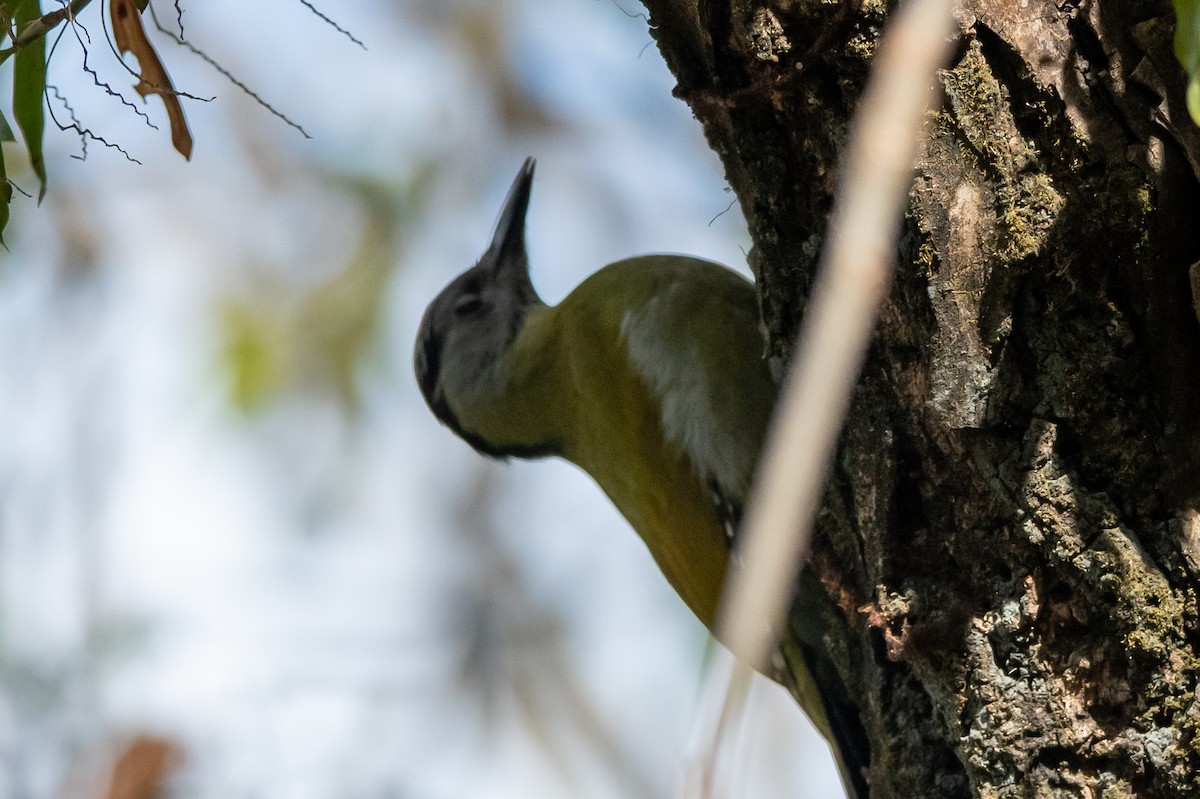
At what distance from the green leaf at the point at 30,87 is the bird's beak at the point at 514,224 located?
246 centimetres

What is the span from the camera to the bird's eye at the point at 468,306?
15.6 feet

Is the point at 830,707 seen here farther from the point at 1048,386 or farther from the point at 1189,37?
the point at 1189,37

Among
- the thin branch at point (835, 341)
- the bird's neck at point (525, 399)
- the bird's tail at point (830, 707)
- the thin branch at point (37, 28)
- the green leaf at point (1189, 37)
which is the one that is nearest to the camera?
the thin branch at point (835, 341)

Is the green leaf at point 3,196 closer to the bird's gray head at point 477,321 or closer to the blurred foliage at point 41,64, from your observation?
the blurred foliage at point 41,64

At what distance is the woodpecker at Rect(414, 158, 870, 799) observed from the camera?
3.37 meters

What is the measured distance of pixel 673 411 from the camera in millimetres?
3490

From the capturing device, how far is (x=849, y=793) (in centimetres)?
296

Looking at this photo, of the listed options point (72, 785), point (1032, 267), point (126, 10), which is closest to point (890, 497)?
point (1032, 267)

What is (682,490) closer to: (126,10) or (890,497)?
(890,497)

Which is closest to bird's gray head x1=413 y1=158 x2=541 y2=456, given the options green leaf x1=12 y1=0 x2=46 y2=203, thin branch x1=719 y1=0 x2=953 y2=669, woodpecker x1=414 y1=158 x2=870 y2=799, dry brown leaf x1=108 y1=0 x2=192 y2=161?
woodpecker x1=414 y1=158 x2=870 y2=799

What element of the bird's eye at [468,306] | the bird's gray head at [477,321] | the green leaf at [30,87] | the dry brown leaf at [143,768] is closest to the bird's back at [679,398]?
the bird's gray head at [477,321]

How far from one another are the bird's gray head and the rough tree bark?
2.48 meters

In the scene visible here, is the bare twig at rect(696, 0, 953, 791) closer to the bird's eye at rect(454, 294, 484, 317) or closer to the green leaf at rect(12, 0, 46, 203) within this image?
the green leaf at rect(12, 0, 46, 203)

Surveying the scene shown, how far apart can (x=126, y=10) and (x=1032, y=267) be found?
1.91m
